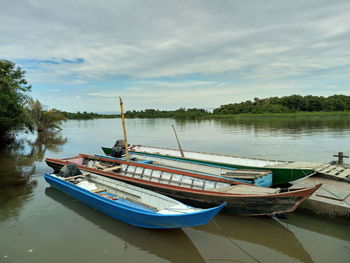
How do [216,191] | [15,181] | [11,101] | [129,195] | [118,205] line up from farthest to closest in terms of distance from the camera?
[11,101] → [15,181] → [129,195] → [216,191] → [118,205]

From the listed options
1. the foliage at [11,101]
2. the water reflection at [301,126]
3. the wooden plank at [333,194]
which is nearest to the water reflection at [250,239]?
the wooden plank at [333,194]

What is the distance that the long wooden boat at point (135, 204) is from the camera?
5934 millimetres

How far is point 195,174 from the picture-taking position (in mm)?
9125

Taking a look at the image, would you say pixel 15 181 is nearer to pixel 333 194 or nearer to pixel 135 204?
pixel 135 204

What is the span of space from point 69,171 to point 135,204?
4129 millimetres

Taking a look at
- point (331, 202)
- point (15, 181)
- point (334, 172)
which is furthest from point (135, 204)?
point (15, 181)

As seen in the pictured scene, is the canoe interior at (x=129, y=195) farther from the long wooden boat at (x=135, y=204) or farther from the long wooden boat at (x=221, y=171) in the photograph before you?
the long wooden boat at (x=221, y=171)

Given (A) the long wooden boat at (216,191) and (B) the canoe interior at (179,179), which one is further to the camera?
(B) the canoe interior at (179,179)

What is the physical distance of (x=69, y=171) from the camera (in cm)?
1053

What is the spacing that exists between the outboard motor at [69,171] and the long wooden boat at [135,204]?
0.85ft

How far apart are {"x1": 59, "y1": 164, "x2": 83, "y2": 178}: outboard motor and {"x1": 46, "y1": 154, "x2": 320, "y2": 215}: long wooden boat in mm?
533

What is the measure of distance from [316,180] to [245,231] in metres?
4.26

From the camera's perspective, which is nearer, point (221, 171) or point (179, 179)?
point (179, 179)

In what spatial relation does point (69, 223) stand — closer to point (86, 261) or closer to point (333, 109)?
point (86, 261)
